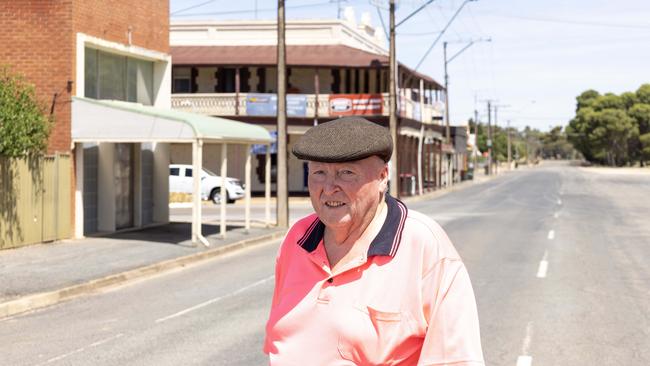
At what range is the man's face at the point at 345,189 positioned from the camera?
10.0 ft

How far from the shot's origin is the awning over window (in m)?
19.9

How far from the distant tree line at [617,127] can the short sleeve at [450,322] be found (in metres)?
136

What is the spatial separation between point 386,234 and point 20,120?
17005mm

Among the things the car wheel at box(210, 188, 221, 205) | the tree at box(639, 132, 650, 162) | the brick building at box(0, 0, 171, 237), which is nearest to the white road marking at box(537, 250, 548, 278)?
the brick building at box(0, 0, 171, 237)

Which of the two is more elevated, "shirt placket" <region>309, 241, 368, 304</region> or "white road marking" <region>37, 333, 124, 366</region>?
"shirt placket" <region>309, 241, 368, 304</region>

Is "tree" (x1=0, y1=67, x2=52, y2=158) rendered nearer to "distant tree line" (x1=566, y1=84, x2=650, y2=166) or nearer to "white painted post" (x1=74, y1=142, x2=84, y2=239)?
"white painted post" (x1=74, y1=142, x2=84, y2=239)

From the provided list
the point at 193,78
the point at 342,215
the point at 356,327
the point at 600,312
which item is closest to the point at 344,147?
the point at 342,215

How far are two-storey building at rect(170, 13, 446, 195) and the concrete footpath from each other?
75.0ft

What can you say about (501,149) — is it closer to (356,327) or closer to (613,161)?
(613,161)

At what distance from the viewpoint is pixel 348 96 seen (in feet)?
→ 156

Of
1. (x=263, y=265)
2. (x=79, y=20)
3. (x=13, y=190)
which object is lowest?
(x=263, y=265)

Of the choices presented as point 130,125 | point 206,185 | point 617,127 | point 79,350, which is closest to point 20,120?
point 130,125

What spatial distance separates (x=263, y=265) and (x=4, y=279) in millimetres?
4982

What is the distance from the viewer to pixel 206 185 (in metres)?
42.1
